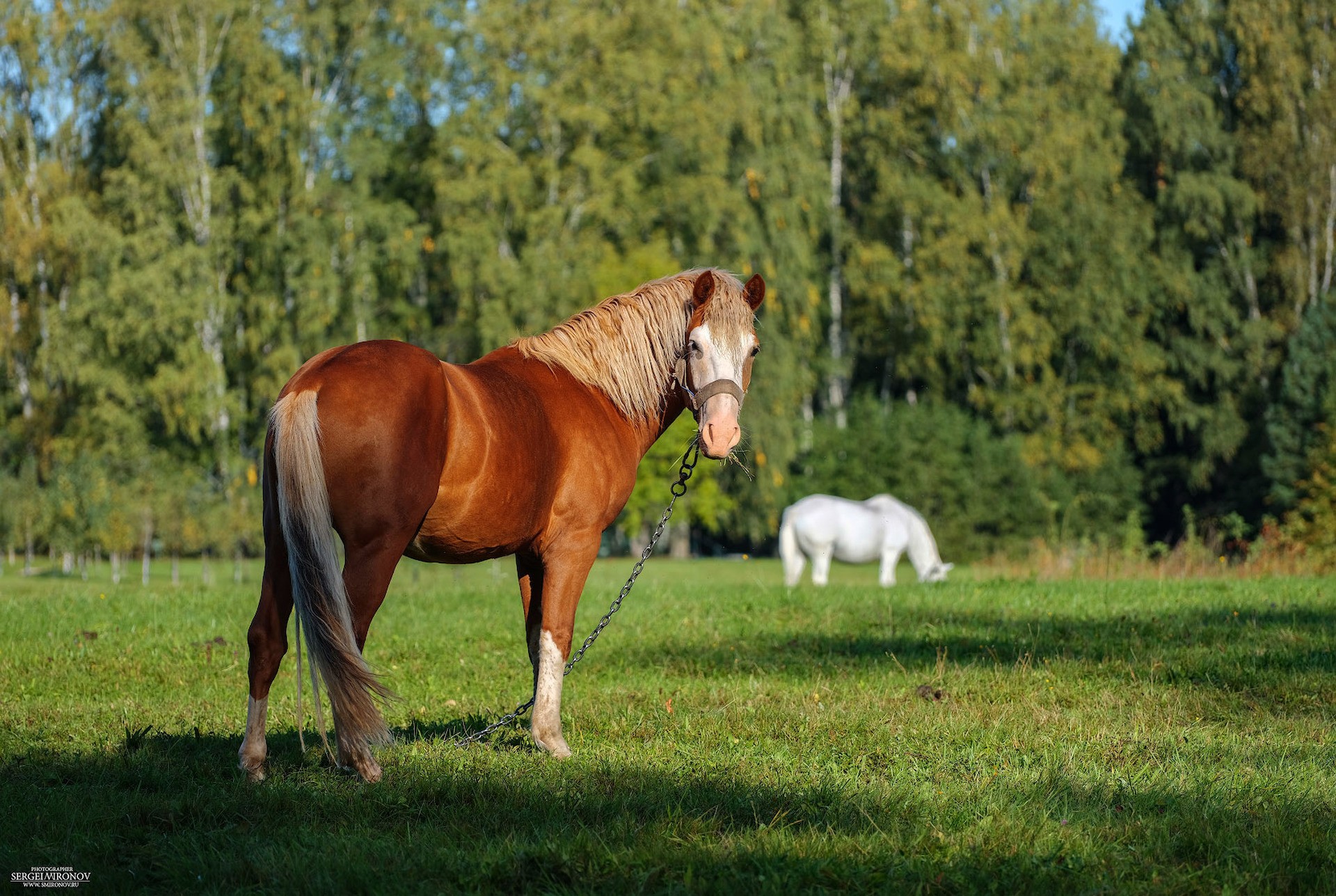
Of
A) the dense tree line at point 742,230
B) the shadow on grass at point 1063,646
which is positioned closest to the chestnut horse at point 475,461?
the shadow on grass at point 1063,646

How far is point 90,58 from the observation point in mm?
35594

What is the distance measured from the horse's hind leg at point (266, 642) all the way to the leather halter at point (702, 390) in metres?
2.02

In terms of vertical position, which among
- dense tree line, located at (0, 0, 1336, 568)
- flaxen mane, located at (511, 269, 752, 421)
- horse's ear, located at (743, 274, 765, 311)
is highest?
dense tree line, located at (0, 0, 1336, 568)

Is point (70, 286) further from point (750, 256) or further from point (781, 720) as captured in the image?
point (781, 720)

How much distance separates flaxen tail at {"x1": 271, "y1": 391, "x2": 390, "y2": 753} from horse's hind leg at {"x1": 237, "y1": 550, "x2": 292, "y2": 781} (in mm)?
215

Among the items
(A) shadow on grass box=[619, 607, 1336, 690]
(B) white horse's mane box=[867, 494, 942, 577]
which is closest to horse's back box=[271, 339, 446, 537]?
(A) shadow on grass box=[619, 607, 1336, 690]

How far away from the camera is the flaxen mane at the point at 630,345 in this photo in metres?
6.36

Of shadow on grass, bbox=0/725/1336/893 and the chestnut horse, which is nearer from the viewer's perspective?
shadow on grass, bbox=0/725/1336/893

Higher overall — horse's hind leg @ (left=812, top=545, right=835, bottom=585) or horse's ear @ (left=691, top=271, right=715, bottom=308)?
horse's ear @ (left=691, top=271, right=715, bottom=308)

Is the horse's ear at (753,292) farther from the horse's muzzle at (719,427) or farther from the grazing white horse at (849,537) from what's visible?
the grazing white horse at (849,537)

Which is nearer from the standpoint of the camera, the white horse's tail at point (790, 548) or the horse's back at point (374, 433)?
the horse's back at point (374, 433)

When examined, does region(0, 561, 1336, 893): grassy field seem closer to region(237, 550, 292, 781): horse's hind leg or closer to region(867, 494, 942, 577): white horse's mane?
region(237, 550, 292, 781): horse's hind leg

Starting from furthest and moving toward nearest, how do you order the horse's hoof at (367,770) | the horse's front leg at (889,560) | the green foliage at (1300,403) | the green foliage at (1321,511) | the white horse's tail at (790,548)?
the green foliage at (1300,403), the green foliage at (1321,511), the horse's front leg at (889,560), the white horse's tail at (790,548), the horse's hoof at (367,770)

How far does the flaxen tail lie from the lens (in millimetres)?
4914
